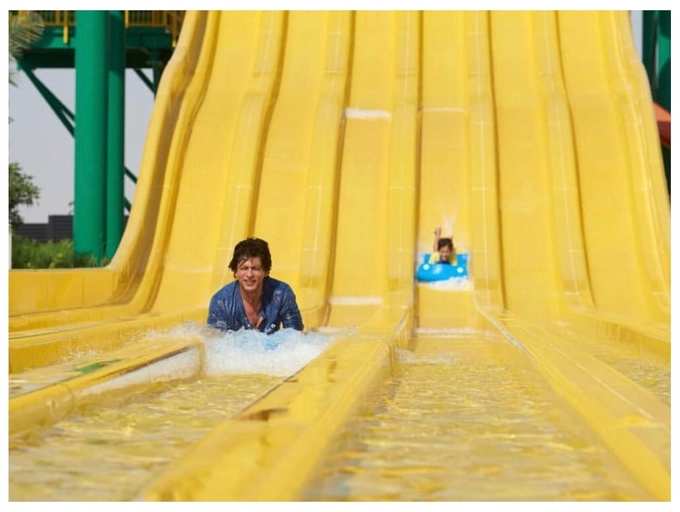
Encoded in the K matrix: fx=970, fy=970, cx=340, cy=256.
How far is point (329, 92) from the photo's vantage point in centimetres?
1191

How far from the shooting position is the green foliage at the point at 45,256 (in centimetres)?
1245

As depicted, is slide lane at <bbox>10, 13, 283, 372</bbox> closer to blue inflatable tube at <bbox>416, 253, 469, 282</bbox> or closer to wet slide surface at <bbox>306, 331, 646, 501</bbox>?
blue inflatable tube at <bbox>416, 253, 469, 282</bbox>

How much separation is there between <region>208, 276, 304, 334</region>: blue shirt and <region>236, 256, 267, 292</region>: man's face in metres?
0.19

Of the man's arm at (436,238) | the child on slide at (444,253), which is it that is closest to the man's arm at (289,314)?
the child on slide at (444,253)

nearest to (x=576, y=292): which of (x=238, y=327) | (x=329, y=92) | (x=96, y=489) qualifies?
(x=329, y=92)

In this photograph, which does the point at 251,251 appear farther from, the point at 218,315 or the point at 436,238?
the point at 436,238

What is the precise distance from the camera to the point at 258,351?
5516 mm

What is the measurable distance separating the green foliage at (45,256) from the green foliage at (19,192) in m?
8.80

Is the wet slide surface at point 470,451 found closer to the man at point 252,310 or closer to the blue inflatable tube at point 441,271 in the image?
the man at point 252,310

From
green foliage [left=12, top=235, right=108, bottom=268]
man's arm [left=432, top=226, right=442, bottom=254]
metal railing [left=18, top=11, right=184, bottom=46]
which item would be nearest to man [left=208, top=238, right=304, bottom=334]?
man's arm [left=432, top=226, right=442, bottom=254]

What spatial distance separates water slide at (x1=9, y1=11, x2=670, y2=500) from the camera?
4.48 metres

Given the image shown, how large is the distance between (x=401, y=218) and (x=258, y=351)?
5129 millimetres

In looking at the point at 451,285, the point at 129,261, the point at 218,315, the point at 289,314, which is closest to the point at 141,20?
the point at 129,261
